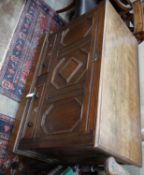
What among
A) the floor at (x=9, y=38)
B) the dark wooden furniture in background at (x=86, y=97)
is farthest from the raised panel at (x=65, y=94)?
the floor at (x=9, y=38)

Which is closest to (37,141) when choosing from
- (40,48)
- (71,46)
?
(71,46)

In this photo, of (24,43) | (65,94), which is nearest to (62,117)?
(65,94)

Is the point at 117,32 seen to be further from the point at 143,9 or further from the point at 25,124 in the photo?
the point at 25,124

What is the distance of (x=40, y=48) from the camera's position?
6.21 ft

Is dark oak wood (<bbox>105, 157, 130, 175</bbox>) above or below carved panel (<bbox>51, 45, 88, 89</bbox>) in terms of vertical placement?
below

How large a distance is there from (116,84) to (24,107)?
72 cm

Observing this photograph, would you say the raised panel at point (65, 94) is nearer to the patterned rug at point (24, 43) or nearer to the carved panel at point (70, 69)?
the carved panel at point (70, 69)

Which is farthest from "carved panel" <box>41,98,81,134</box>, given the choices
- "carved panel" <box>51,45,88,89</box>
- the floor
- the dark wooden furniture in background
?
the floor

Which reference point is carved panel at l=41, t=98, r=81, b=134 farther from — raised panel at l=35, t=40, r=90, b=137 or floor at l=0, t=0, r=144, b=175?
floor at l=0, t=0, r=144, b=175

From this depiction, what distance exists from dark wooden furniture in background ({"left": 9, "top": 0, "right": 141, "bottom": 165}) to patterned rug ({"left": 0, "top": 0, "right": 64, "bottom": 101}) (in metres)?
0.13

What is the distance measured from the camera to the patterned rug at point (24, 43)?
166 cm

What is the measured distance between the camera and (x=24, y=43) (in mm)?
1896

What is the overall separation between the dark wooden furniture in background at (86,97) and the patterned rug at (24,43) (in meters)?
Answer: 0.13

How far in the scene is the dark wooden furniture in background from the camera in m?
1.13
